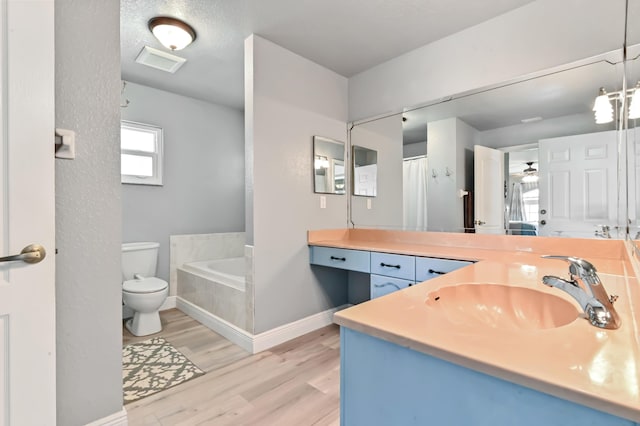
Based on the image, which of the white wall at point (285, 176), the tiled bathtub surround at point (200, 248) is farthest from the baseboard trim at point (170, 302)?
the white wall at point (285, 176)

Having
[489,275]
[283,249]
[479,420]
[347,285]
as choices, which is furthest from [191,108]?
[479,420]

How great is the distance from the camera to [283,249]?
2.50 meters

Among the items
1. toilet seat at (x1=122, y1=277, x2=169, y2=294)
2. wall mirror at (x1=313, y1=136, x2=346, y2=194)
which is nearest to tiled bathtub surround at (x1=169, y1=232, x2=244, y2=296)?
toilet seat at (x1=122, y1=277, x2=169, y2=294)

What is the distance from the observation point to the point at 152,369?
2.06 metres

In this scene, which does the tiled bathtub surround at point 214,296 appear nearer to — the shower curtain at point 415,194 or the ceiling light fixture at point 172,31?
the shower curtain at point 415,194

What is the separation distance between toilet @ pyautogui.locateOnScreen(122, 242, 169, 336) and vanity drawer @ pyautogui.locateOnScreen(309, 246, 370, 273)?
1.37m

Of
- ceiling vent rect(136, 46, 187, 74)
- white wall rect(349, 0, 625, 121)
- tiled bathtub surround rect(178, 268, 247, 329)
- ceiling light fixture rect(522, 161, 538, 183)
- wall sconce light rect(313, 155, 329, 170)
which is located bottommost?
tiled bathtub surround rect(178, 268, 247, 329)

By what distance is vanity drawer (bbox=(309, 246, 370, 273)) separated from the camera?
2303 mm

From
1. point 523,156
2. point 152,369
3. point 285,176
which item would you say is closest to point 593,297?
point 523,156

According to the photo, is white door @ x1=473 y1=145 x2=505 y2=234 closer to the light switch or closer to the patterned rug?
the patterned rug

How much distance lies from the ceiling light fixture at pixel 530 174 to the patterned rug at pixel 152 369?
99.2 inches
